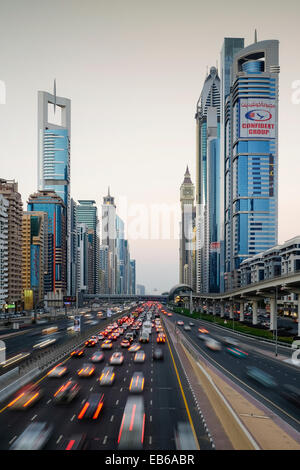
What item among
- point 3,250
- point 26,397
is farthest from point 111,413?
point 3,250

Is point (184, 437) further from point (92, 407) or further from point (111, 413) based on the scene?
point (92, 407)

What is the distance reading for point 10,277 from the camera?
16025cm

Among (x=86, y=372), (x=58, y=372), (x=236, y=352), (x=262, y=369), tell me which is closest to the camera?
(x=86, y=372)

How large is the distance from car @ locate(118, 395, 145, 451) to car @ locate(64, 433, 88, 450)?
6.73ft

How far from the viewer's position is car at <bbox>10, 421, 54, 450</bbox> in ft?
71.9

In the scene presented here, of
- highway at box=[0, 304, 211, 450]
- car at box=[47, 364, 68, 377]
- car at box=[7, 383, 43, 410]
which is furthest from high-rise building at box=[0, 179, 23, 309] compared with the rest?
car at box=[7, 383, 43, 410]

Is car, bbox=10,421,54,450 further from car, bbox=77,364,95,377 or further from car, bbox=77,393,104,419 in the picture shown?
car, bbox=77,364,95,377

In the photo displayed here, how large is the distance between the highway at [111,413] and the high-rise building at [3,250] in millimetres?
109418

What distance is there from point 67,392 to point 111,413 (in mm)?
7152

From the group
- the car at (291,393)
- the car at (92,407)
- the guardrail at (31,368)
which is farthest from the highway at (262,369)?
the guardrail at (31,368)

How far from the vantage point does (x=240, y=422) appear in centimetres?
2116
